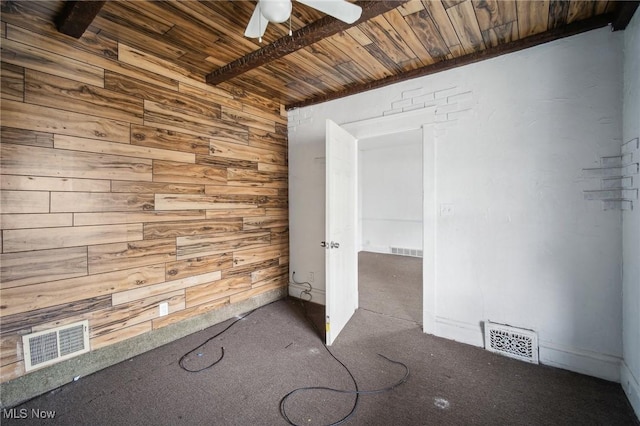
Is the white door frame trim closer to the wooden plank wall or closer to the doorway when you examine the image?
the wooden plank wall

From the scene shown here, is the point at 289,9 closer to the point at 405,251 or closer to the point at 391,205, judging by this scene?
the point at 391,205

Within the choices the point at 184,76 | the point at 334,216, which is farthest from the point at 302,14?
the point at 334,216

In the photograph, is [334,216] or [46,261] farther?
[334,216]

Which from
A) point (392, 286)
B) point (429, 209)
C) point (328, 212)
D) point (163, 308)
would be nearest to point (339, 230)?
point (328, 212)

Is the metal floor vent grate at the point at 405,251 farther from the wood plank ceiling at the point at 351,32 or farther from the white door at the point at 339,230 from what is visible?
the wood plank ceiling at the point at 351,32

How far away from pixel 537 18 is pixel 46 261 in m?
3.78

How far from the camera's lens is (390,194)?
6.52 m

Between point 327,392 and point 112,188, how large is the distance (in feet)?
7.25

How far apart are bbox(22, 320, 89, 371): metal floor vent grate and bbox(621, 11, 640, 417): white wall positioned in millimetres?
3628

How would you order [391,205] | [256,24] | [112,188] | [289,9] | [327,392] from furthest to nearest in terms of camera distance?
[391,205]
[112,188]
[327,392]
[256,24]
[289,9]

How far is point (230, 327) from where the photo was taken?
272cm

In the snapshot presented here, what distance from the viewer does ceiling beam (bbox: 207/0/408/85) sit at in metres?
1.67

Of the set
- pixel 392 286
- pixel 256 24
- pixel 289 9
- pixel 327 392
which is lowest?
pixel 327 392

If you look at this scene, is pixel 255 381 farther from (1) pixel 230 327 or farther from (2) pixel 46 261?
(2) pixel 46 261
